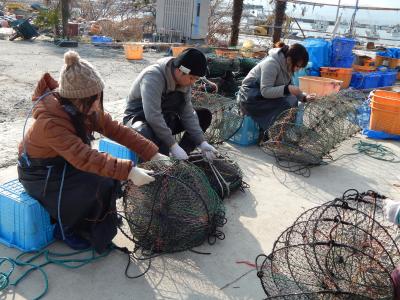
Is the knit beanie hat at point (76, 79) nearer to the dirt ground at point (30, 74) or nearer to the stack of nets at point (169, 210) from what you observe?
the stack of nets at point (169, 210)

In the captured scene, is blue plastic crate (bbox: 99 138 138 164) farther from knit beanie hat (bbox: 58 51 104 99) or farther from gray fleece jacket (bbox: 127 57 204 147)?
knit beanie hat (bbox: 58 51 104 99)

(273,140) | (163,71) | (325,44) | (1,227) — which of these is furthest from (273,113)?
(325,44)

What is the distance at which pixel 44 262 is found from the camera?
2.42 m

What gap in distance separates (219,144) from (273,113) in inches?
28.7

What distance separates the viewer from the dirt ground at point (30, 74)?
14.4 ft

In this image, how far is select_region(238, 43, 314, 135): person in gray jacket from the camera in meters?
4.33

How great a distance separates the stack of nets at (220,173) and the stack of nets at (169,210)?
22.2 inches

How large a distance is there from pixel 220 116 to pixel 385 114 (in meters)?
2.50

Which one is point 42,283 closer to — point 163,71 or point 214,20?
point 163,71

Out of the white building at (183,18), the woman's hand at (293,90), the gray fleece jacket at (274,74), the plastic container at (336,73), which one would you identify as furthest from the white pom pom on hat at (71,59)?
the white building at (183,18)

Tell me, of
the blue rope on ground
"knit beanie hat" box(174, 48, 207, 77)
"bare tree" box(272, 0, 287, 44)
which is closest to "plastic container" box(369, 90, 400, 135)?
"knit beanie hat" box(174, 48, 207, 77)

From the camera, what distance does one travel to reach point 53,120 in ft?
7.20

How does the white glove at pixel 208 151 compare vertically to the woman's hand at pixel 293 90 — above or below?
below

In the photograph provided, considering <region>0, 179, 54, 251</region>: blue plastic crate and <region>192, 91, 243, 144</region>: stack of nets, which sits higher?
<region>192, 91, 243, 144</region>: stack of nets
